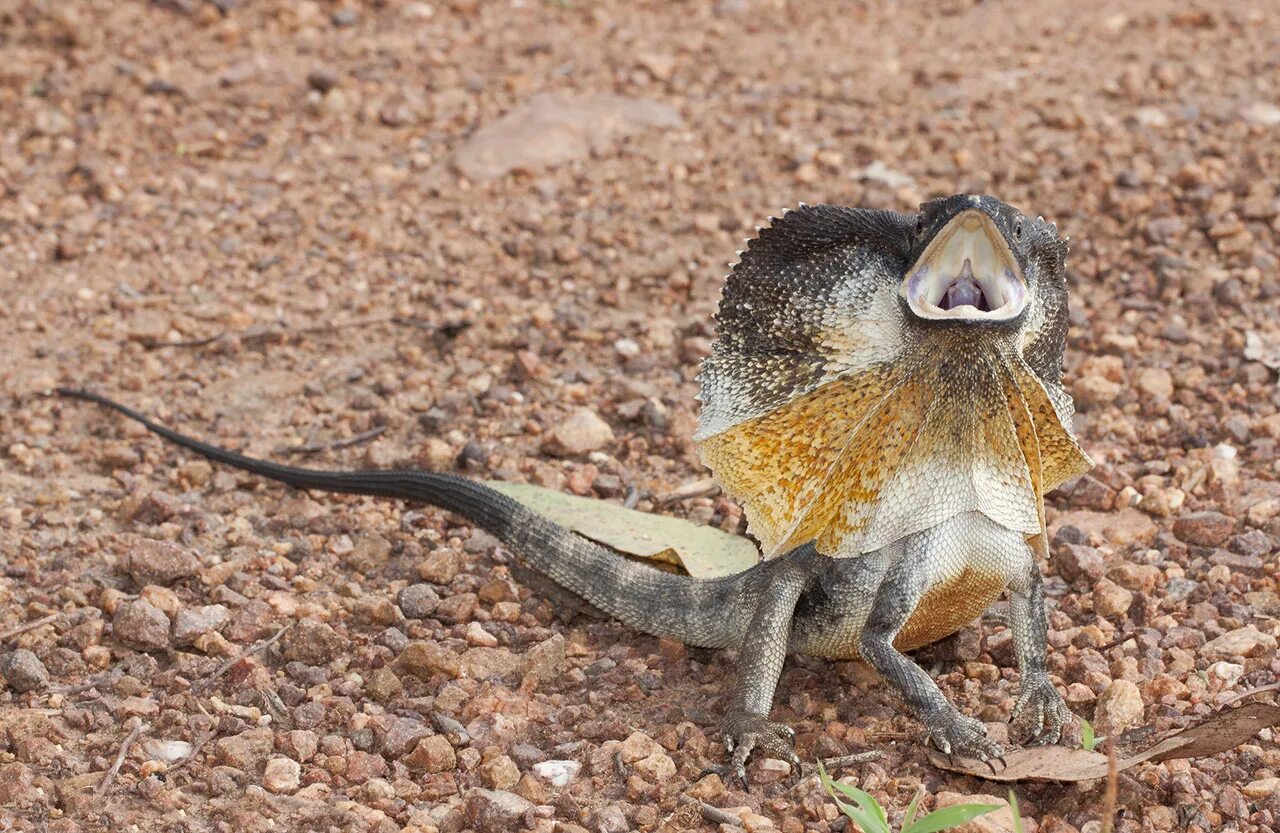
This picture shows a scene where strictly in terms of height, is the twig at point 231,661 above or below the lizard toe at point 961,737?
below

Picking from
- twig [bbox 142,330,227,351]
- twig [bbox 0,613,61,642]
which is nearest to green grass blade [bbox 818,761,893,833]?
twig [bbox 0,613,61,642]

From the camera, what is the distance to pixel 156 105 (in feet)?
18.7

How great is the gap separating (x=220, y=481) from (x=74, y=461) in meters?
0.41

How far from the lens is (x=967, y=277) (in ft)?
8.69

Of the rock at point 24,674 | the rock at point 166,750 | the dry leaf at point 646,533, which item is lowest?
the rock at point 24,674

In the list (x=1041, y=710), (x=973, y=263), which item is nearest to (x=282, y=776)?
(x=1041, y=710)

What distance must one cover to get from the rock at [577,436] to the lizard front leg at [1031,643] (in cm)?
133

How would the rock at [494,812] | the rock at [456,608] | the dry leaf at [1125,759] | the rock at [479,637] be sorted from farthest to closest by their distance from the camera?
1. the rock at [456,608]
2. the rock at [479,637]
3. the rock at [494,812]
4. the dry leaf at [1125,759]

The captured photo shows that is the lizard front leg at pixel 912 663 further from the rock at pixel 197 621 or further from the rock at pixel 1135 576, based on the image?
the rock at pixel 197 621

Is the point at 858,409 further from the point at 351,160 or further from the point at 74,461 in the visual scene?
the point at 351,160

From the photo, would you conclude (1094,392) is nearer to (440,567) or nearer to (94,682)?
(440,567)

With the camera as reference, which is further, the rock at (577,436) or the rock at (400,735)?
the rock at (577,436)

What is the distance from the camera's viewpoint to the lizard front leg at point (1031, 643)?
114 inches

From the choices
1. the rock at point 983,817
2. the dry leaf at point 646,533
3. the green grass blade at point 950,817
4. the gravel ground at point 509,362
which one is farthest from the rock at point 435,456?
the green grass blade at point 950,817
